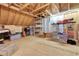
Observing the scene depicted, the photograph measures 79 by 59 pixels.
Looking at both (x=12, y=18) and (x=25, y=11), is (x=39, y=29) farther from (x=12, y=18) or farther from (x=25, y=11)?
(x=12, y=18)

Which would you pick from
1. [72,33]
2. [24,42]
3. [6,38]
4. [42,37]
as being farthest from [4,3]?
[72,33]

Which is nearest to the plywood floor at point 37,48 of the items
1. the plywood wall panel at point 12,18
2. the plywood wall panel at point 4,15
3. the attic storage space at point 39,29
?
the attic storage space at point 39,29

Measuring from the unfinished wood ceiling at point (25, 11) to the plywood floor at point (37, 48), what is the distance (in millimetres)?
326

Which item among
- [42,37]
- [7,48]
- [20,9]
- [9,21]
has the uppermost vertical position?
[20,9]

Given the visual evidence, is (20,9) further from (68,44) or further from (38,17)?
(68,44)

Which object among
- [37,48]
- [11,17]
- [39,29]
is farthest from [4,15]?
[37,48]

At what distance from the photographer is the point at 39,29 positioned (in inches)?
81.0

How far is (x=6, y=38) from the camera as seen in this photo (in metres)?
1.94

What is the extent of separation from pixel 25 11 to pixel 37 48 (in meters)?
0.69

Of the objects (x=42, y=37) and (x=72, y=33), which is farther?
(x=42, y=37)

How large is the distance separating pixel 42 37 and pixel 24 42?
338 millimetres

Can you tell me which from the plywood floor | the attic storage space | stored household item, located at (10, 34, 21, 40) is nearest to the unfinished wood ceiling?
the attic storage space

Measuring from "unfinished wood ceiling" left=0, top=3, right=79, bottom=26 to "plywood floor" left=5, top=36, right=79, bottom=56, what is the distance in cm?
33

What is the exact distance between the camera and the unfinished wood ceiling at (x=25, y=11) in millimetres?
1906
